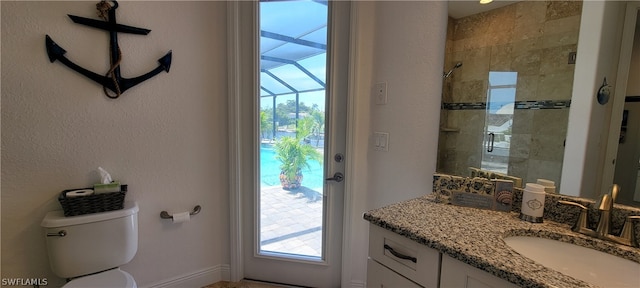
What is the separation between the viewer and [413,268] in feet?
2.88

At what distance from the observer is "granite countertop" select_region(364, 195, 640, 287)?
652 mm

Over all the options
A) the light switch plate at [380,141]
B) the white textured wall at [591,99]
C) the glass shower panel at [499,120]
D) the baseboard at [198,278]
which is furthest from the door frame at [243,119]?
the white textured wall at [591,99]

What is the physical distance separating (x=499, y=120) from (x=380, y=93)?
0.62 meters

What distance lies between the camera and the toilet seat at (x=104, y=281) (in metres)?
1.24

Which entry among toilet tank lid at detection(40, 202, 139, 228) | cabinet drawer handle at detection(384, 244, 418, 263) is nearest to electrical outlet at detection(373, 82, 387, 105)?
cabinet drawer handle at detection(384, 244, 418, 263)

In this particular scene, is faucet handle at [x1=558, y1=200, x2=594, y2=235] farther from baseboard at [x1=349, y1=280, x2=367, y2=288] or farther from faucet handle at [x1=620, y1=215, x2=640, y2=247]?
baseboard at [x1=349, y1=280, x2=367, y2=288]

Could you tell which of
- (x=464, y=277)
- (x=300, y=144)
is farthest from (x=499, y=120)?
(x=300, y=144)

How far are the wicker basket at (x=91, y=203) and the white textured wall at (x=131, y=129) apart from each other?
0.16 m

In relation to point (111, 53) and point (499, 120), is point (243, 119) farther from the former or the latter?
point (499, 120)

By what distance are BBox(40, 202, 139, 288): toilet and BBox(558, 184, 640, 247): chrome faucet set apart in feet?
6.23

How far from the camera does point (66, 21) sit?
1.35 meters

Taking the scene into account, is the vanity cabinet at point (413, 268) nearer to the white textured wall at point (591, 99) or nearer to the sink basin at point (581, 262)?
the sink basin at point (581, 262)

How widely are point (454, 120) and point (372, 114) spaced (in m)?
0.46

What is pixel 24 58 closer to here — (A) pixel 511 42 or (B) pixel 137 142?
(B) pixel 137 142
